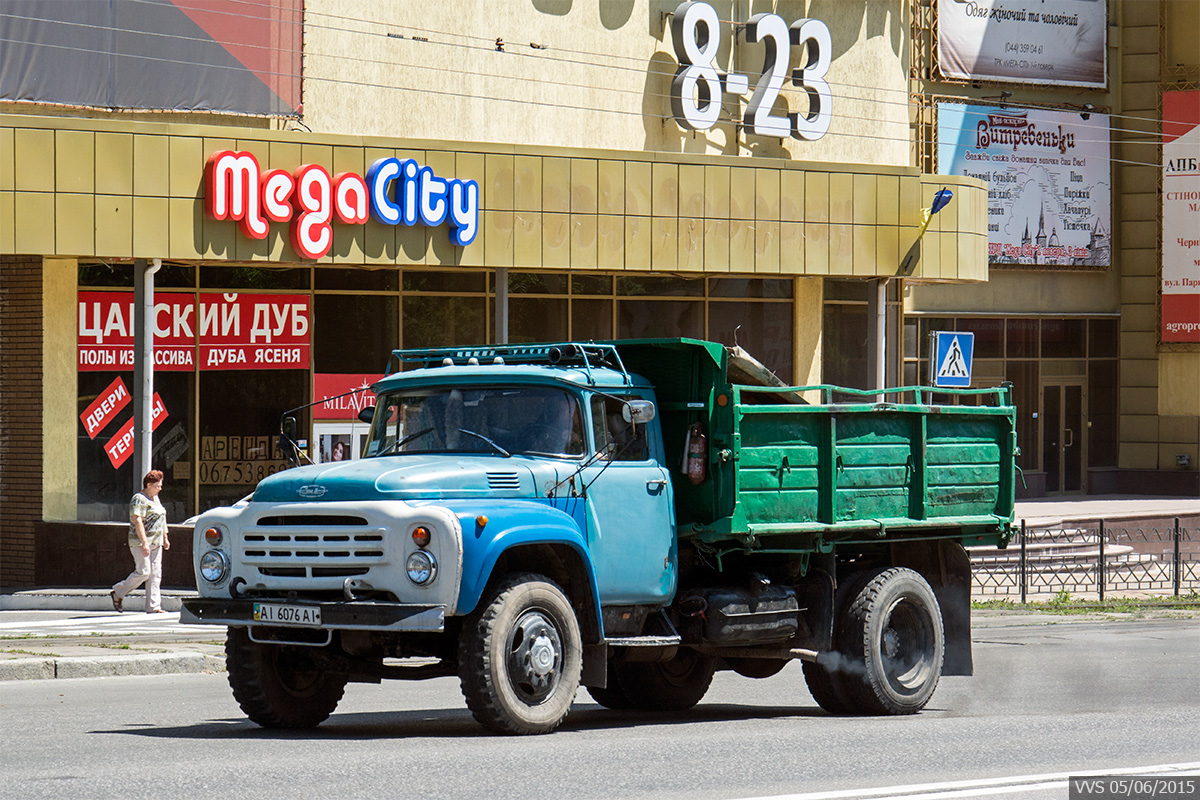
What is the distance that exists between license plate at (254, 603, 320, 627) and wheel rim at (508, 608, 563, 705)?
3.66 ft

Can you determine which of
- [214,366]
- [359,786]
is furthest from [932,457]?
[214,366]

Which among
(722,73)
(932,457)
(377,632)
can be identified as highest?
(722,73)

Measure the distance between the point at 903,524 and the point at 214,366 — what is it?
48.5 ft

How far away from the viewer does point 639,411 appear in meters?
10.2

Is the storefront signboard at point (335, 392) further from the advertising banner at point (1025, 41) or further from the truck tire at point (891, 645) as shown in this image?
the advertising banner at point (1025, 41)

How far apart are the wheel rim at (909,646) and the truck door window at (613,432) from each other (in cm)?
250

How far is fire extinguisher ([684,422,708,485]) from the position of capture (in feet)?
35.7

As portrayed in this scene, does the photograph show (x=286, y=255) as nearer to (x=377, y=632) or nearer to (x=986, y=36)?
(x=377, y=632)

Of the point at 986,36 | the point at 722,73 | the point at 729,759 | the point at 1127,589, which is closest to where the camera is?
the point at 729,759

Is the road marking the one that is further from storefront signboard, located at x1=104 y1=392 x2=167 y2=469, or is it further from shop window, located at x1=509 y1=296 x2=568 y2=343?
shop window, located at x1=509 y1=296 x2=568 y2=343

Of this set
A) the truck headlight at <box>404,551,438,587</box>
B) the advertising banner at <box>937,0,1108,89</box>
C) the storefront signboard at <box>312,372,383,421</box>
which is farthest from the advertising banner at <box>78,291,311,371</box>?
the advertising banner at <box>937,0,1108,89</box>

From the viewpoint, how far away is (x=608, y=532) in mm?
10297

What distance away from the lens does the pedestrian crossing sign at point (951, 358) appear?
26750 mm

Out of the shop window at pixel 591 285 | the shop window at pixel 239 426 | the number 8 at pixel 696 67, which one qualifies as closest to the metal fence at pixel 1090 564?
the shop window at pixel 591 285
